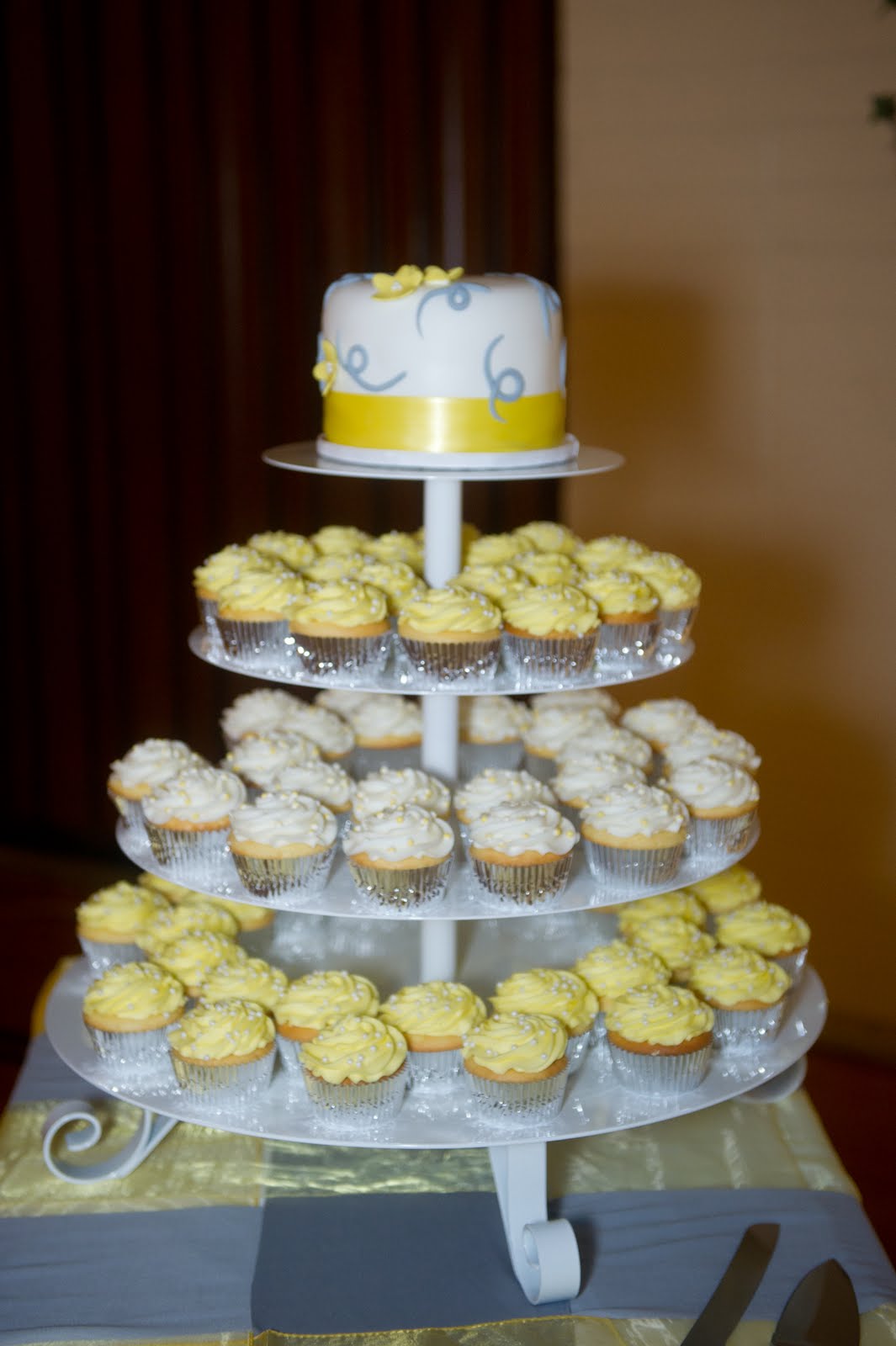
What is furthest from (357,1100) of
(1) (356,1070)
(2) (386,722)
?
(2) (386,722)

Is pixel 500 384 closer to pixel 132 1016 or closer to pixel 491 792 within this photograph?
pixel 491 792

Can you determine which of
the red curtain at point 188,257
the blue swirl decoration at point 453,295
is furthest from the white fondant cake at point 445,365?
the red curtain at point 188,257

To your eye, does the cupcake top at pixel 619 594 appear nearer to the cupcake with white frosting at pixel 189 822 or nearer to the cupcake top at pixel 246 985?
the cupcake with white frosting at pixel 189 822

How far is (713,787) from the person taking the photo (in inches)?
89.2

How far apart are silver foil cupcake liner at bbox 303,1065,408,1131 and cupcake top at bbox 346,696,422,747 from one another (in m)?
0.76

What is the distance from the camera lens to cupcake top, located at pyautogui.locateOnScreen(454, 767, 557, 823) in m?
2.17

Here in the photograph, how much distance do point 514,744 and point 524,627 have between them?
24.5 inches

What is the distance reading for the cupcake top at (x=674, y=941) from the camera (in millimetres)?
2279

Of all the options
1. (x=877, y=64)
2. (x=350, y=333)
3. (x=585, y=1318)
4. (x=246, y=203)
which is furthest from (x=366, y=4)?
(x=585, y=1318)

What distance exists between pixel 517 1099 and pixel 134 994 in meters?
0.58

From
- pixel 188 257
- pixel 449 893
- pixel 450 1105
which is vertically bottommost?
pixel 450 1105

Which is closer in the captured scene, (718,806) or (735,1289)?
(735,1289)

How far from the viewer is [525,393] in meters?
2.05

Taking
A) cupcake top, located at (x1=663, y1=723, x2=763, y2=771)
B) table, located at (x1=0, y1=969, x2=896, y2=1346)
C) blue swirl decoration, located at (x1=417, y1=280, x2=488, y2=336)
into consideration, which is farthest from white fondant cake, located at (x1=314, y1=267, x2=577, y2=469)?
table, located at (x1=0, y1=969, x2=896, y2=1346)
